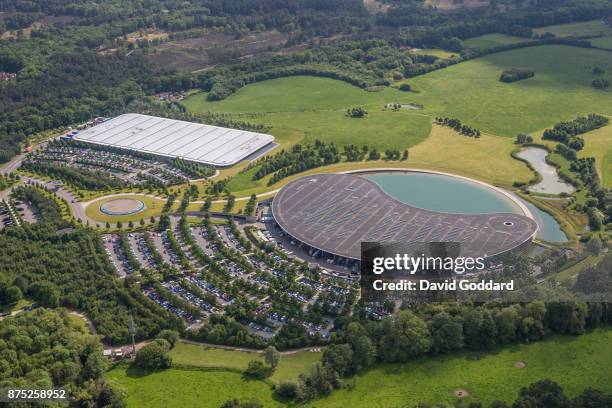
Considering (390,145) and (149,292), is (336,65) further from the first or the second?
(149,292)

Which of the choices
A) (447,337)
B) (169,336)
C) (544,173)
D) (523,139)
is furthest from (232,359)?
(523,139)

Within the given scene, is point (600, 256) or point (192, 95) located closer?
point (600, 256)

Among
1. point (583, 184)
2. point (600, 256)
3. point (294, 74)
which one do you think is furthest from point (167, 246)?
point (294, 74)

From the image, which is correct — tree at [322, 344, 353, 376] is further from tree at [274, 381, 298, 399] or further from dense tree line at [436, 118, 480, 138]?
dense tree line at [436, 118, 480, 138]

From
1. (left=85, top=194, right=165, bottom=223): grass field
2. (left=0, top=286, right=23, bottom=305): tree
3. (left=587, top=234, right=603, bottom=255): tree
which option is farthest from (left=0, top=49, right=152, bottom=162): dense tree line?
(left=587, top=234, right=603, bottom=255): tree

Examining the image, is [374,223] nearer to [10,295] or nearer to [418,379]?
[418,379]

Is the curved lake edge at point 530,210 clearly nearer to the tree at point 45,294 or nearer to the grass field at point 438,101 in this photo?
the grass field at point 438,101

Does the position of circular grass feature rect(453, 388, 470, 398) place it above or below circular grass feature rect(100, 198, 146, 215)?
below
